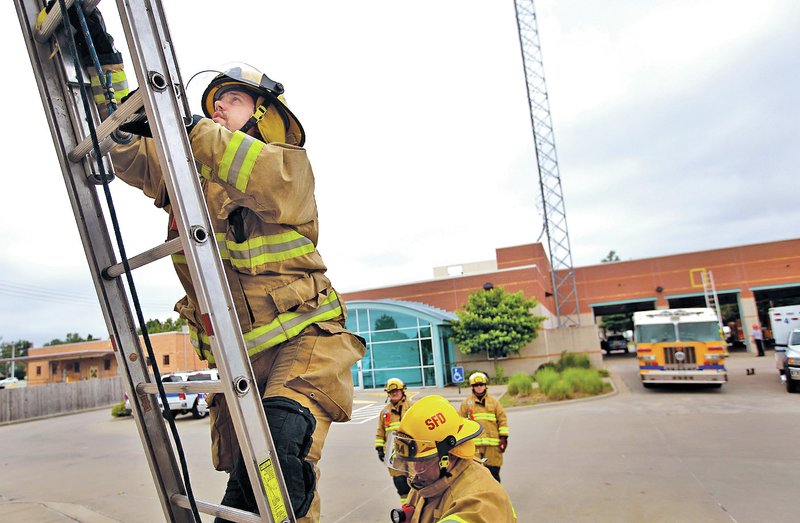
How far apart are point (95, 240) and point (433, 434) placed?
1998 mm

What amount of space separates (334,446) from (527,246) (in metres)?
26.5

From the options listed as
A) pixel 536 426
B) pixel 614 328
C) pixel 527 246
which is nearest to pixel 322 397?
pixel 536 426

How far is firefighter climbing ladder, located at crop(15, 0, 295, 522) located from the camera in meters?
1.51

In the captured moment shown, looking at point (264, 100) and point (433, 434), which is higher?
point (264, 100)

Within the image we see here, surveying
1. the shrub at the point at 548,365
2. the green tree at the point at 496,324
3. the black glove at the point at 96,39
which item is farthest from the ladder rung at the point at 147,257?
the shrub at the point at 548,365

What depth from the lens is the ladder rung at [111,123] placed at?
5.14ft

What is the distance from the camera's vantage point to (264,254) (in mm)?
1930

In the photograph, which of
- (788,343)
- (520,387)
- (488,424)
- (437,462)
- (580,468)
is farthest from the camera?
(520,387)

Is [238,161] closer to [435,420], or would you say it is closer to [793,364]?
[435,420]

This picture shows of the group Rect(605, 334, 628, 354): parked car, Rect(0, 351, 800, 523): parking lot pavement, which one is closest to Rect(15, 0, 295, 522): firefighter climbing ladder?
Rect(0, 351, 800, 523): parking lot pavement

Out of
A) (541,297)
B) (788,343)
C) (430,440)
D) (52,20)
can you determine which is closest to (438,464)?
(430,440)

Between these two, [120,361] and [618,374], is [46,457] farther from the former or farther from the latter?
[618,374]

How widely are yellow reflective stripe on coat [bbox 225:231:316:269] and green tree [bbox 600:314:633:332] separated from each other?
66791mm

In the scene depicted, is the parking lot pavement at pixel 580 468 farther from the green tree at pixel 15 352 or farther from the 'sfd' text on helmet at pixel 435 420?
the green tree at pixel 15 352
